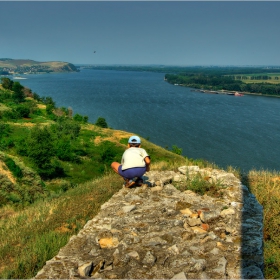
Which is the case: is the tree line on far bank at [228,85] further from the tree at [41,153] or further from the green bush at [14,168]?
the green bush at [14,168]

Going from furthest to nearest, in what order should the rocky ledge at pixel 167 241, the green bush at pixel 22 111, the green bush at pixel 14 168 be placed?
the green bush at pixel 22 111 → the green bush at pixel 14 168 → the rocky ledge at pixel 167 241

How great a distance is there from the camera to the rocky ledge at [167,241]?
117 inches

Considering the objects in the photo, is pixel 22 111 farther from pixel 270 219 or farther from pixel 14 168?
pixel 270 219

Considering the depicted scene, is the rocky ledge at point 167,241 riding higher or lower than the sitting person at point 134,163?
lower

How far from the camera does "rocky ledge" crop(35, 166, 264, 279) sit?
2.97m

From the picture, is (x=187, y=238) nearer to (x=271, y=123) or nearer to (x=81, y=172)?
(x=81, y=172)

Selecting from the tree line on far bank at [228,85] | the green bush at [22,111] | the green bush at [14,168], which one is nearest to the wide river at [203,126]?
the green bush at [22,111]

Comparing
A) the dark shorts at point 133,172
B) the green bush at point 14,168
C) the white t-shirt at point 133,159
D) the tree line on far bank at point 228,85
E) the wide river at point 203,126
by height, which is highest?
the tree line on far bank at point 228,85

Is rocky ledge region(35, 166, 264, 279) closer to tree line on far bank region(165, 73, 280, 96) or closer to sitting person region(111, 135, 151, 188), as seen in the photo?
sitting person region(111, 135, 151, 188)

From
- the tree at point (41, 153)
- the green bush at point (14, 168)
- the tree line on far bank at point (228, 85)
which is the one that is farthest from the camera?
the tree line on far bank at point (228, 85)

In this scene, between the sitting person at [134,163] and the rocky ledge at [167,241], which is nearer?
the rocky ledge at [167,241]

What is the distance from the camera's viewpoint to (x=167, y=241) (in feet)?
11.7

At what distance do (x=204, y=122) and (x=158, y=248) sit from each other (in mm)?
48259

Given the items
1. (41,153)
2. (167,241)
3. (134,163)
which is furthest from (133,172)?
(41,153)
